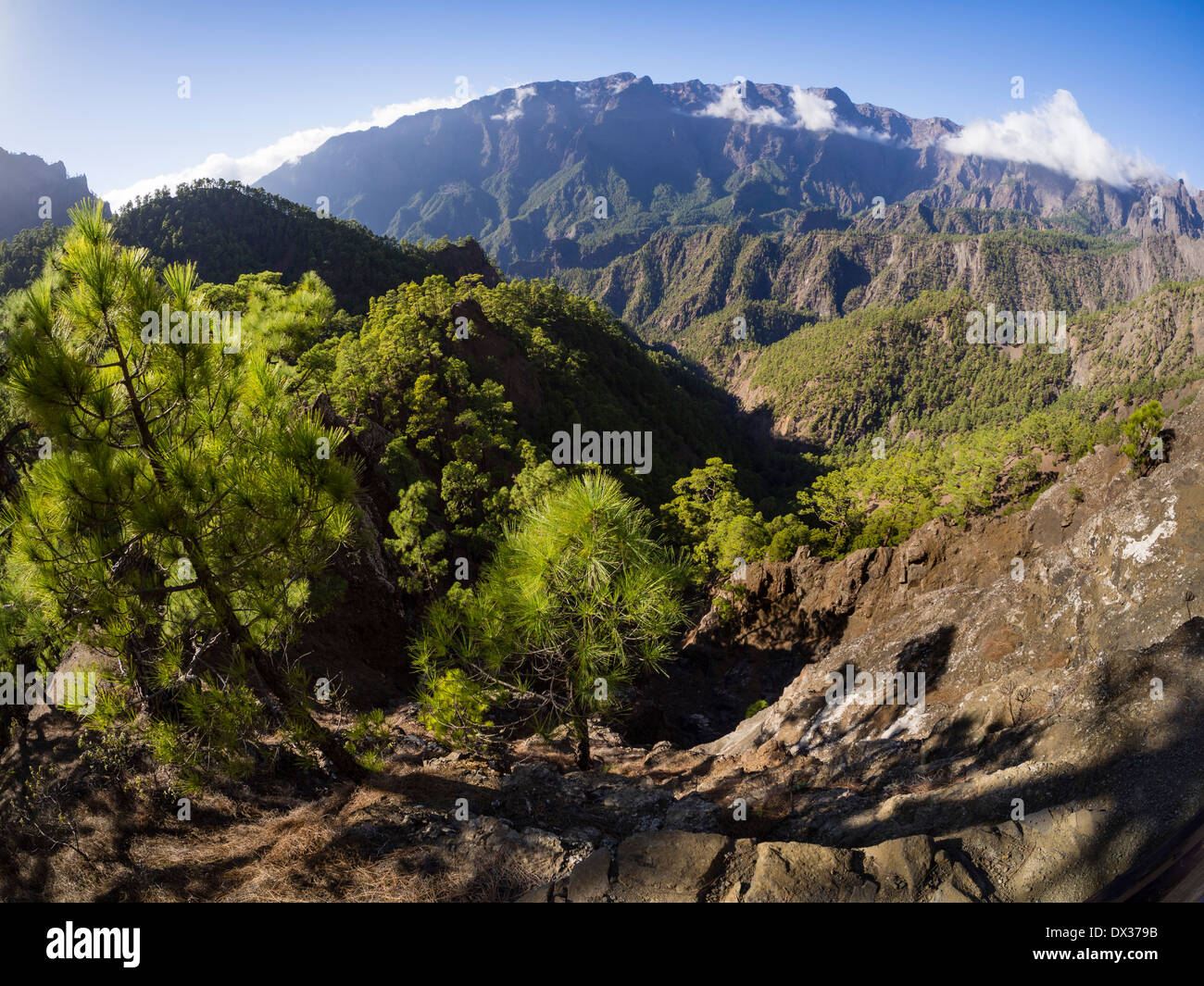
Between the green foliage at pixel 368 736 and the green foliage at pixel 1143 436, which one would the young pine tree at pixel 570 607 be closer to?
the green foliage at pixel 368 736

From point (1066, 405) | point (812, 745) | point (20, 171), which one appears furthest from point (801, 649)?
point (20, 171)

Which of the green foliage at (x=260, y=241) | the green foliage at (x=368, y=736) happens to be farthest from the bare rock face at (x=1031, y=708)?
the green foliage at (x=260, y=241)

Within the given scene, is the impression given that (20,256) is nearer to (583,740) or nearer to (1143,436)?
(583,740)

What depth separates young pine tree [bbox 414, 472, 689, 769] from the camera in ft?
23.7

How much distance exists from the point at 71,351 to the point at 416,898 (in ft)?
18.5

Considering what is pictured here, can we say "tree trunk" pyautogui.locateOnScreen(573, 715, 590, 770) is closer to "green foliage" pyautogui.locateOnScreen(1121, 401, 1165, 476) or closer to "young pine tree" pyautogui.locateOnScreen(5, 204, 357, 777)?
"young pine tree" pyautogui.locateOnScreen(5, 204, 357, 777)

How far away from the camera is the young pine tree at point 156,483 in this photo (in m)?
4.87

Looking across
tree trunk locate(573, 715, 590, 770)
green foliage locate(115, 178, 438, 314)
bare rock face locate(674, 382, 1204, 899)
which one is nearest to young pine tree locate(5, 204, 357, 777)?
tree trunk locate(573, 715, 590, 770)

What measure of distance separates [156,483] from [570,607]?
188 inches

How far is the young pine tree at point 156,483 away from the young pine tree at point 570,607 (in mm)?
2265

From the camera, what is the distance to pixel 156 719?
6.38m

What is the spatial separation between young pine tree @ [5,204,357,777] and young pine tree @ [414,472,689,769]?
2265mm

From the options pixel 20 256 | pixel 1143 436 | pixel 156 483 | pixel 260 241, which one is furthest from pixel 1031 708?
pixel 20 256
